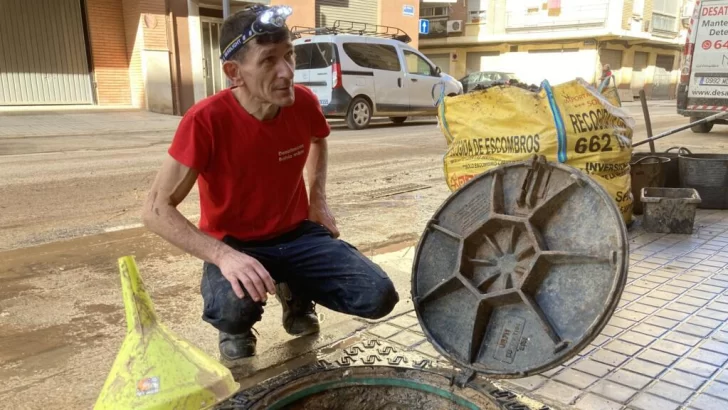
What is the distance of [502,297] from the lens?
80.6 inches

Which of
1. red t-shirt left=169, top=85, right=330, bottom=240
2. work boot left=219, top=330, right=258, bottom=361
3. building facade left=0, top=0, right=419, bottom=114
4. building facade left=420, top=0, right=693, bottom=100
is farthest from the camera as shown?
building facade left=420, top=0, right=693, bottom=100

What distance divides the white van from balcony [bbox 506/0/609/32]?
2043 centimetres

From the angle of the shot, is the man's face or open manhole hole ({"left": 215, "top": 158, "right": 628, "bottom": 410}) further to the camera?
the man's face

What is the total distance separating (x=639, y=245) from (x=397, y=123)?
11.4m

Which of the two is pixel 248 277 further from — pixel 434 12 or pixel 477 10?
pixel 434 12

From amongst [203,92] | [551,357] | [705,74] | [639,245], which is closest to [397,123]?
[203,92]

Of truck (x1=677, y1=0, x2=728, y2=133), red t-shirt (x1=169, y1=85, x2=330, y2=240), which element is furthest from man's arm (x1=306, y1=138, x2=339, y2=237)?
truck (x1=677, y1=0, x2=728, y2=133)

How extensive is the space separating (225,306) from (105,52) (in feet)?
53.2

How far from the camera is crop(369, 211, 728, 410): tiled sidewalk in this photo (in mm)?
2346

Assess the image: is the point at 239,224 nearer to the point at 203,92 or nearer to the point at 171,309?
the point at 171,309

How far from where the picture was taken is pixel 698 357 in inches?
105

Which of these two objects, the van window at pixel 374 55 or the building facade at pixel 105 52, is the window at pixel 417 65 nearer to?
the van window at pixel 374 55

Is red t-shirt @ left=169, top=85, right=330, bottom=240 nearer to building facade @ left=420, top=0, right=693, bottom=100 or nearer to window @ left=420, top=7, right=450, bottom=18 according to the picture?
building facade @ left=420, top=0, right=693, bottom=100

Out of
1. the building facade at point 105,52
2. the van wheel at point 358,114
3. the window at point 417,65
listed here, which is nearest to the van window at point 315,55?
the van wheel at point 358,114
